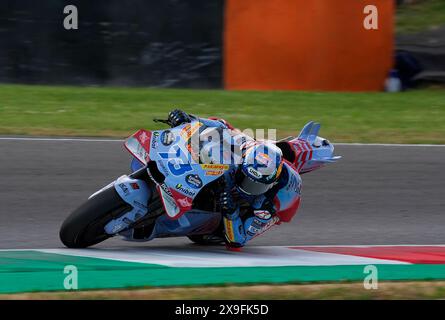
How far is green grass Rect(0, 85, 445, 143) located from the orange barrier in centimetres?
27

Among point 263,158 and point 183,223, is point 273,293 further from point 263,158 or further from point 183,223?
point 183,223

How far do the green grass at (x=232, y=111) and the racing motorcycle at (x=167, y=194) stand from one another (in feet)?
14.5

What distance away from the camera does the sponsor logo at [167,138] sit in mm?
6684

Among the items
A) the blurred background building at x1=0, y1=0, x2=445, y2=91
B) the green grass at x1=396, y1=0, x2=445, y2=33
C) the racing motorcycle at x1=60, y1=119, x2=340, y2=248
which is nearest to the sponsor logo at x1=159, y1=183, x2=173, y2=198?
the racing motorcycle at x1=60, y1=119, x2=340, y2=248

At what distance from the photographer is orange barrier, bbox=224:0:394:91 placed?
1446cm

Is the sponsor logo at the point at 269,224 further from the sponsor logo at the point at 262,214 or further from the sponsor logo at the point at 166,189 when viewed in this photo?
the sponsor logo at the point at 166,189

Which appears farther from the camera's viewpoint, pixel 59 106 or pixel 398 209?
pixel 59 106

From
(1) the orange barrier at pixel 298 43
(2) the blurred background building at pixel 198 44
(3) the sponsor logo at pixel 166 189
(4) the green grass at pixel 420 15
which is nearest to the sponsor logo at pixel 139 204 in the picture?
(3) the sponsor logo at pixel 166 189

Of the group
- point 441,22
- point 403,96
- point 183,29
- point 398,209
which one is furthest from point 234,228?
point 441,22

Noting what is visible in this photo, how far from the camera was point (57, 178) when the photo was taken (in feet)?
30.6

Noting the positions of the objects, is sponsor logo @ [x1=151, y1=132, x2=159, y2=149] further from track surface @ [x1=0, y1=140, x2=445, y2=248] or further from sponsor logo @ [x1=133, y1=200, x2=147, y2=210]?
track surface @ [x1=0, y1=140, x2=445, y2=248]
